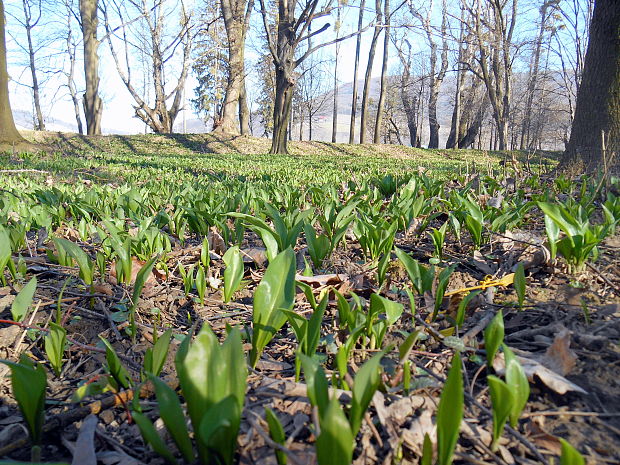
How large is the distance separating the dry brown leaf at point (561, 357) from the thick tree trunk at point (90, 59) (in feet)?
85.1

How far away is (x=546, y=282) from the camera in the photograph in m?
1.94

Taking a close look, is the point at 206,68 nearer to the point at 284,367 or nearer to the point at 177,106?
the point at 177,106

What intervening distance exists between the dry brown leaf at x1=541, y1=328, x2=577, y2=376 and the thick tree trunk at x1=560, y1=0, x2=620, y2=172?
4513 mm

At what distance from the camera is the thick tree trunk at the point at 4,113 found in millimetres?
10453

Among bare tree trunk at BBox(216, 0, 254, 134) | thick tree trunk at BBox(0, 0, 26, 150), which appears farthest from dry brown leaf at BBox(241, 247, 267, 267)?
bare tree trunk at BBox(216, 0, 254, 134)

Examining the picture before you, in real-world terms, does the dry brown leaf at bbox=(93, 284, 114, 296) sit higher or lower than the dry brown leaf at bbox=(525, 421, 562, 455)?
lower

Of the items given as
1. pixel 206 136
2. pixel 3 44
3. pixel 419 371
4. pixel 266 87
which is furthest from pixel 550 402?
pixel 266 87

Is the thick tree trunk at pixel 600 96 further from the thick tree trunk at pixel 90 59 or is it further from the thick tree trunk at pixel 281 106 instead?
the thick tree trunk at pixel 90 59

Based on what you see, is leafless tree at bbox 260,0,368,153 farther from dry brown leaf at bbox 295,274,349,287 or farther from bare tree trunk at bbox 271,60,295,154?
dry brown leaf at bbox 295,274,349,287

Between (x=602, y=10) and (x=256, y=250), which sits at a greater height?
(x=602, y=10)

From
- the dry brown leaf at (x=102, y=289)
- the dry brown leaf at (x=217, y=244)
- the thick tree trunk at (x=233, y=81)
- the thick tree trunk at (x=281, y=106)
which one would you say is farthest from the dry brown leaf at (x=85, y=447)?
the thick tree trunk at (x=233, y=81)

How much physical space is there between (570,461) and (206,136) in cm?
2384

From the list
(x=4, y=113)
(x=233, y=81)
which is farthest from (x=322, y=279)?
(x=233, y=81)

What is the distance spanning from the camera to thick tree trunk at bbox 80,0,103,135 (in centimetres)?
2212
